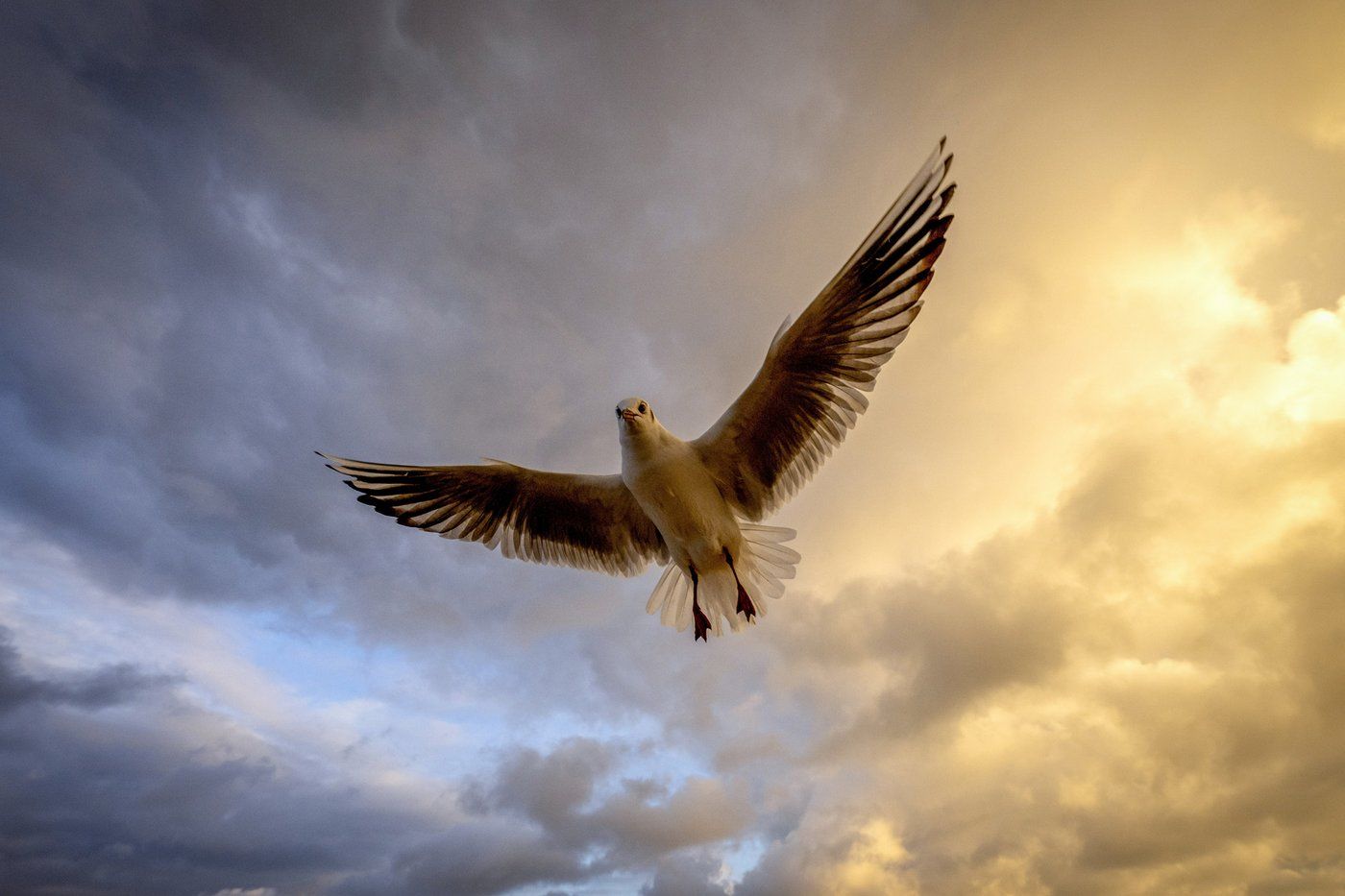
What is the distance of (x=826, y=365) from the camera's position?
22.7ft

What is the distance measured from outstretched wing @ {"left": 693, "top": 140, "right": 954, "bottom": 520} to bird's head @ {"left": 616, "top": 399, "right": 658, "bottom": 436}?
1.80 feet

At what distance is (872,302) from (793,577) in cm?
291

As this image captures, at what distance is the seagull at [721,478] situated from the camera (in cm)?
640

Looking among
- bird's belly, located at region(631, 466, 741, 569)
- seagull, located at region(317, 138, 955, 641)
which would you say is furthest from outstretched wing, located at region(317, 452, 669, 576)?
bird's belly, located at region(631, 466, 741, 569)

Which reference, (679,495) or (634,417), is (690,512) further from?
(634,417)

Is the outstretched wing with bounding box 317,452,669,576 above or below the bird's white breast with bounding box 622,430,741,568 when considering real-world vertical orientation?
above

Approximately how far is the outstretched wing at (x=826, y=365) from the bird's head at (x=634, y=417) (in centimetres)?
55

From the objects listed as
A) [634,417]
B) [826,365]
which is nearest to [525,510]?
[634,417]

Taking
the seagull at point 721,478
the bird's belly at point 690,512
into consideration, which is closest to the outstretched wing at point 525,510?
the seagull at point 721,478

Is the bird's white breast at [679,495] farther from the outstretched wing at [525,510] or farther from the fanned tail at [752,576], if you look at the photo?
the outstretched wing at [525,510]

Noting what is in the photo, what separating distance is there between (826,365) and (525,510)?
3.73 metres

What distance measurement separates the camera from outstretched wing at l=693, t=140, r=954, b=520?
6094mm

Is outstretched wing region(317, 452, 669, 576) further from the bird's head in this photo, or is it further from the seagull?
the bird's head

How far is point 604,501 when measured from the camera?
8.43 metres
